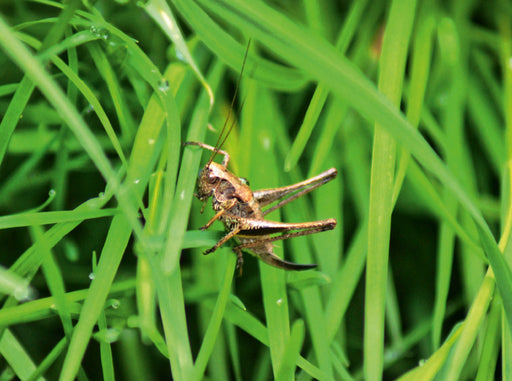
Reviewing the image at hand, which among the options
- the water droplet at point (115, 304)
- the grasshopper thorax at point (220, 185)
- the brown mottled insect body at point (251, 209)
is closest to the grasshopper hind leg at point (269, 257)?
the brown mottled insect body at point (251, 209)

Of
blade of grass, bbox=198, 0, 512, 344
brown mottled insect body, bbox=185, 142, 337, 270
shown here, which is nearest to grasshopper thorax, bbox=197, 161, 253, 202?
brown mottled insect body, bbox=185, 142, 337, 270

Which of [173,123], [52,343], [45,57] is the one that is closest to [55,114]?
[45,57]

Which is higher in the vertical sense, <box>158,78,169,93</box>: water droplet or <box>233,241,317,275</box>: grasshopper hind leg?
<box>158,78,169,93</box>: water droplet

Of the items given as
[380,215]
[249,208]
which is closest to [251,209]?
[249,208]

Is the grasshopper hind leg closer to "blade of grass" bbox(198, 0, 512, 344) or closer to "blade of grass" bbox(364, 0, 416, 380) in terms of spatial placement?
"blade of grass" bbox(364, 0, 416, 380)

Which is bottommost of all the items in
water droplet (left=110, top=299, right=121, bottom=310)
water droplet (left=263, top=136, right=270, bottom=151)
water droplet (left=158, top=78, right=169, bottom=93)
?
water droplet (left=110, top=299, right=121, bottom=310)

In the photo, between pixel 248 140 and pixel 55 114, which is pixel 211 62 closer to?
pixel 248 140

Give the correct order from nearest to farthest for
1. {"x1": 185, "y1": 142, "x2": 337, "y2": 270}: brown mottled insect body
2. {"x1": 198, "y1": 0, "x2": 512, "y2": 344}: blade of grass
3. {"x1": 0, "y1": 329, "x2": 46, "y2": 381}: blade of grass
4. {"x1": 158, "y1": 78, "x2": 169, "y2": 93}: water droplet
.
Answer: {"x1": 198, "y1": 0, "x2": 512, "y2": 344}: blade of grass < {"x1": 0, "y1": 329, "x2": 46, "y2": 381}: blade of grass < {"x1": 158, "y1": 78, "x2": 169, "y2": 93}: water droplet < {"x1": 185, "y1": 142, "x2": 337, "y2": 270}: brown mottled insect body

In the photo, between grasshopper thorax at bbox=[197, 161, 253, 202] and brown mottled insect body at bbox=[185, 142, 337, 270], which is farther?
grasshopper thorax at bbox=[197, 161, 253, 202]
